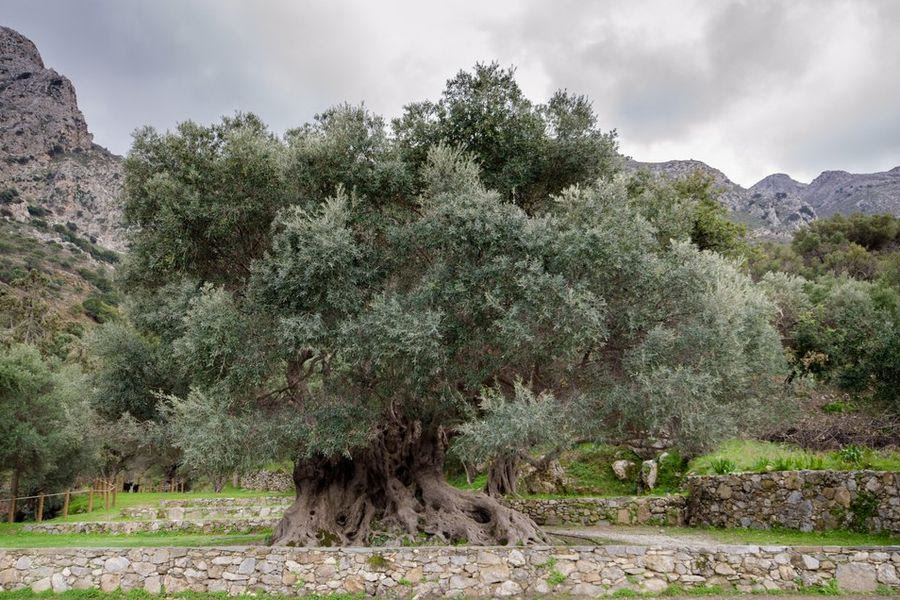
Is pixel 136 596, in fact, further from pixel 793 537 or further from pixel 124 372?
pixel 793 537

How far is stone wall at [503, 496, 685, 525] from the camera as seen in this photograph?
19.1 m

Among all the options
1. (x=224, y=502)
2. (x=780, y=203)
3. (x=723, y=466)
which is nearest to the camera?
(x=723, y=466)

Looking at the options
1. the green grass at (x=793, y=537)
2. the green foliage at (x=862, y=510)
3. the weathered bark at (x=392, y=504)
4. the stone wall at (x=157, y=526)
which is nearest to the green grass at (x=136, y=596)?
the weathered bark at (x=392, y=504)

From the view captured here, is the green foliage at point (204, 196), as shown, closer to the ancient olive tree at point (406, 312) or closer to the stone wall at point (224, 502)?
the ancient olive tree at point (406, 312)

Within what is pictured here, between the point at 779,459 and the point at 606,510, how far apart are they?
6020mm

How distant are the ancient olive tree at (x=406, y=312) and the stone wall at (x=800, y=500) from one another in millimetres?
2560

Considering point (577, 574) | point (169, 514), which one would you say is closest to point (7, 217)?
point (169, 514)

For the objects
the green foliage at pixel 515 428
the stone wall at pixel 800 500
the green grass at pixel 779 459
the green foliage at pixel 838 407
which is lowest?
the stone wall at pixel 800 500

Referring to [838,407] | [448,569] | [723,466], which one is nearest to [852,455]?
[723,466]

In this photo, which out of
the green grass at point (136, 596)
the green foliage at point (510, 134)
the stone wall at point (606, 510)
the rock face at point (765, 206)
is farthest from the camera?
the rock face at point (765, 206)

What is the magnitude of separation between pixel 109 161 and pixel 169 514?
519 feet

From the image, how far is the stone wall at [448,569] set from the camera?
35.7 feet

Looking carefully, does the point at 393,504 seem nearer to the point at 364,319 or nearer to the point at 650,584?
the point at 364,319

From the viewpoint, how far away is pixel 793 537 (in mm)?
14219
